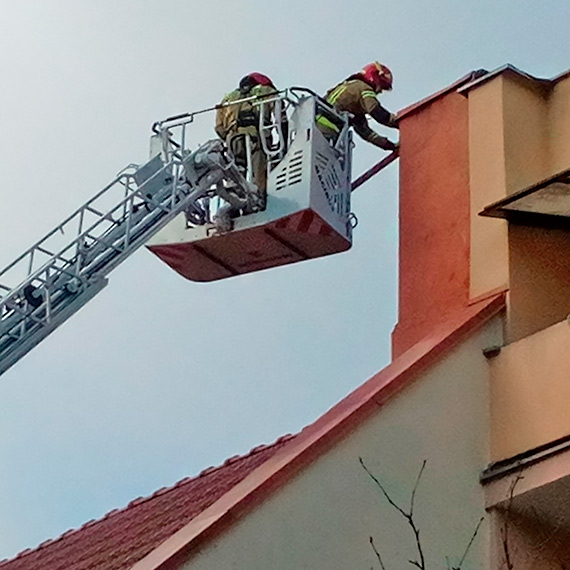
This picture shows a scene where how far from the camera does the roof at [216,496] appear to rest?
840 cm

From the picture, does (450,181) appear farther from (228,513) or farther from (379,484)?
(228,513)

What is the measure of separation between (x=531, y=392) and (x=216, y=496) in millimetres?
2818

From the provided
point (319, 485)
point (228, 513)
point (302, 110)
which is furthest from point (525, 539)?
point (302, 110)

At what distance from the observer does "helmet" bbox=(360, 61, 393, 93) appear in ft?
46.3

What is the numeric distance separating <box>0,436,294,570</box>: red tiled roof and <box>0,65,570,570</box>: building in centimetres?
5

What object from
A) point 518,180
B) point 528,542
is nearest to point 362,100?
point 518,180

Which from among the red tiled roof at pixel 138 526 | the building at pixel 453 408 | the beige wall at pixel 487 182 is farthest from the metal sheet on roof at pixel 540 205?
the red tiled roof at pixel 138 526

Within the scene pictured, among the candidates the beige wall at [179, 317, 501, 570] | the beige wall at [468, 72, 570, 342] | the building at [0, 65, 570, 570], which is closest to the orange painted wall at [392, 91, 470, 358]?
the building at [0, 65, 570, 570]

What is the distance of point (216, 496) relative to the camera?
11273mm

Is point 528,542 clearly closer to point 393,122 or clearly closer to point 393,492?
point 393,492

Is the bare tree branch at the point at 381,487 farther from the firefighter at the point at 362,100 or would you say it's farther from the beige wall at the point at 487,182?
the firefighter at the point at 362,100

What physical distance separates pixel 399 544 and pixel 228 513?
4.06 ft

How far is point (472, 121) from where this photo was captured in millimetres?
11023

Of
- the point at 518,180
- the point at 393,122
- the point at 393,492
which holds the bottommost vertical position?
the point at 393,492
